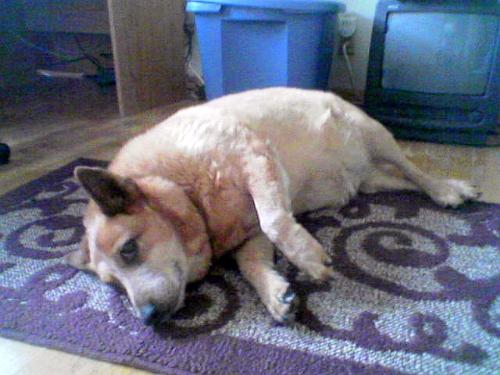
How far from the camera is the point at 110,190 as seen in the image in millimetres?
1181

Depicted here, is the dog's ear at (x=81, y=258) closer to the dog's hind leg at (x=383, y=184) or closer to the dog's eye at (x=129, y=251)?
the dog's eye at (x=129, y=251)

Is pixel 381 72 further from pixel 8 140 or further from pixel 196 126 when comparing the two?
pixel 8 140

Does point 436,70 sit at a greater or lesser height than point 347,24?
lesser

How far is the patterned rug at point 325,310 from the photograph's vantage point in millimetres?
959

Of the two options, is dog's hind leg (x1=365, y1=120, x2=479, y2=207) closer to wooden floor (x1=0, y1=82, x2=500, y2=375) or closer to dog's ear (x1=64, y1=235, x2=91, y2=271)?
wooden floor (x1=0, y1=82, x2=500, y2=375)

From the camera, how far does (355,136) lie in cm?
187

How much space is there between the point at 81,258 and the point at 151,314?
1.16 ft

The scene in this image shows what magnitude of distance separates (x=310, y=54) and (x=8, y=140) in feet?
6.10

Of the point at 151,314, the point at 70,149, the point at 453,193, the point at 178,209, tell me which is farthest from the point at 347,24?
the point at 151,314

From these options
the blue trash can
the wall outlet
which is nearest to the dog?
the blue trash can

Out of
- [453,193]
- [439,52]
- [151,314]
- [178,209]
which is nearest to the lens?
[151,314]

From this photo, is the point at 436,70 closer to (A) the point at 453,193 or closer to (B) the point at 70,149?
(A) the point at 453,193

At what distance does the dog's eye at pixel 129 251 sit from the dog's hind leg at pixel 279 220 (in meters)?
0.36

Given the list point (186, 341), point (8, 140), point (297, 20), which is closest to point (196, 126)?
point (186, 341)
